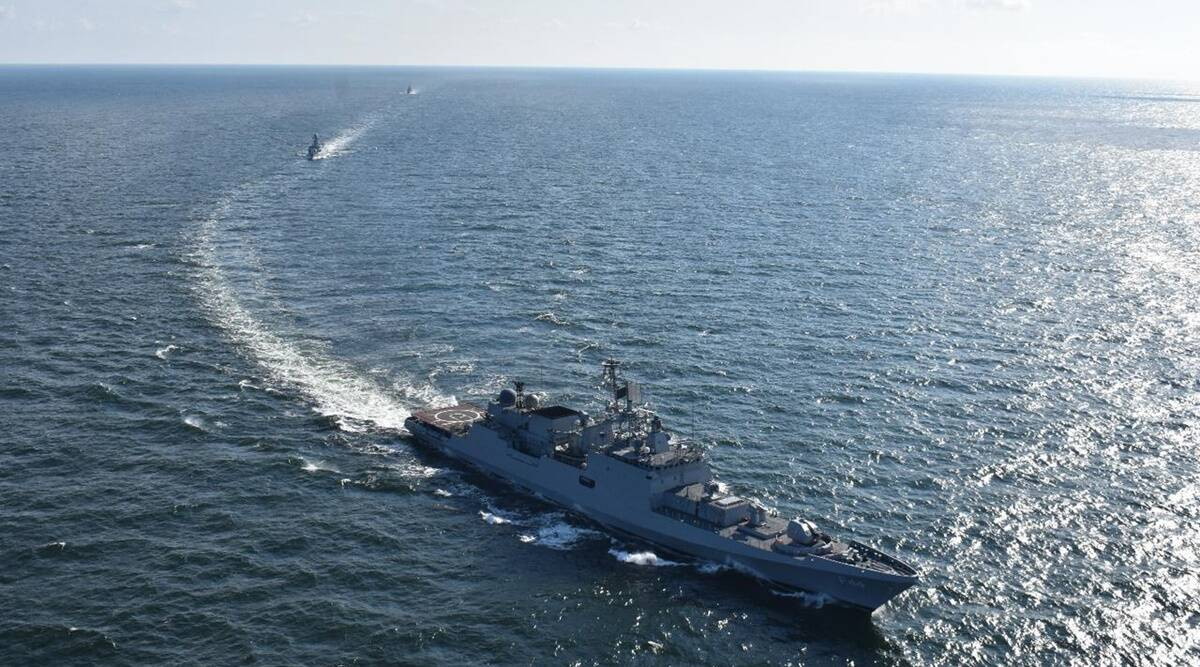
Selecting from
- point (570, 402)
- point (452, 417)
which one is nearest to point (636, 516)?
point (570, 402)

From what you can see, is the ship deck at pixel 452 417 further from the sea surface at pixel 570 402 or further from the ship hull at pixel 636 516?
the sea surface at pixel 570 402

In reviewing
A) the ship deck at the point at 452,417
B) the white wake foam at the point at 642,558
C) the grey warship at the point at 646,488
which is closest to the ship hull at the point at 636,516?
the grey warship at the point at 646,488

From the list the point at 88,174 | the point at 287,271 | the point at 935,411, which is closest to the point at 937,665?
the point at 935,411

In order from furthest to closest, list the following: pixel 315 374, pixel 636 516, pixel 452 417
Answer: pixel 315 374 → pixel 452 417 → pixel 636 516

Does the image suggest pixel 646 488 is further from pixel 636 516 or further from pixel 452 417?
pixel 452 417

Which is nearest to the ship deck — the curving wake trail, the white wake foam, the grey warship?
the grey warship

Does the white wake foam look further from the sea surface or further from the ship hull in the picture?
the ship hull
